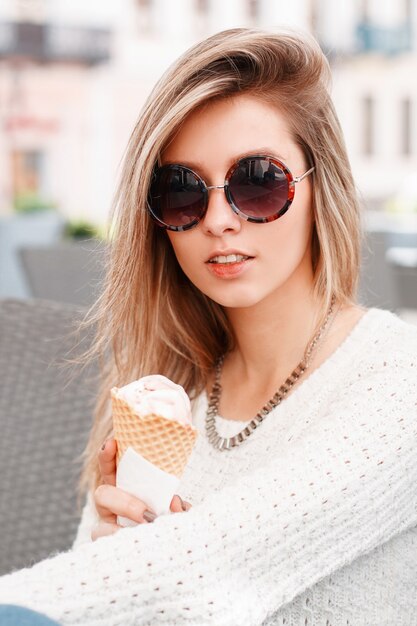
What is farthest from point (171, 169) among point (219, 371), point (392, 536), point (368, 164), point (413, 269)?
point (368, 164)

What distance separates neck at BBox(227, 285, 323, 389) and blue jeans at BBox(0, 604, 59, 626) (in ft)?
2.02

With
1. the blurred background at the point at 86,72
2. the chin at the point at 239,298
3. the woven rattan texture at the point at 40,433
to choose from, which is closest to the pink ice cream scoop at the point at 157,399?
the chin at the point at 239,298

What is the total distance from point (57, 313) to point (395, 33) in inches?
946

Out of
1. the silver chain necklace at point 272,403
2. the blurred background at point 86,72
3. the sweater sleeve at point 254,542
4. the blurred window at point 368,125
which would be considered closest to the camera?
the sweater sleeve at point 254,542

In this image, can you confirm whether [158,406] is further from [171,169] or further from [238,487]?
[171,169]

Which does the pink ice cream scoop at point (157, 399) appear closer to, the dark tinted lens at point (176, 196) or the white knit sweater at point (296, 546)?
the white knit sweater at point (296, 546)

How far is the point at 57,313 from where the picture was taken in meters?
1.75

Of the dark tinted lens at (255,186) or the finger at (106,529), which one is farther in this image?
the dark tinted lens at (255,186)

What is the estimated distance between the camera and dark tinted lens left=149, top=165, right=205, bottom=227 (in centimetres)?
123

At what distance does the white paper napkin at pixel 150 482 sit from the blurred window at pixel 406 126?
2375 cm

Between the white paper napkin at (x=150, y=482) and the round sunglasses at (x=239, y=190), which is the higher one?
the round sunglasses at (x=239, y=190)

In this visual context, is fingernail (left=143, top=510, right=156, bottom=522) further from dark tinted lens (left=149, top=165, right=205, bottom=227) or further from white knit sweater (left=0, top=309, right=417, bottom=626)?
dark tinted lens (left=149, top=165, right=205, bottom=227)

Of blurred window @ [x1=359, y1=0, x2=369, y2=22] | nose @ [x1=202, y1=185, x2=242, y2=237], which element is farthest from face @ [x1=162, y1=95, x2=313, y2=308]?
blurred window @ [x1=359, y1=0, x2=369, y2=22]

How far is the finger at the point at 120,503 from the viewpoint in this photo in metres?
1.04
